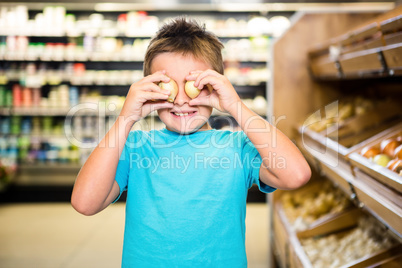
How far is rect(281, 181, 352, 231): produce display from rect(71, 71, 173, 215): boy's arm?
1705mm

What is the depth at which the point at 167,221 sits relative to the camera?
A: 45.0 inches

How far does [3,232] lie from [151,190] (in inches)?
150

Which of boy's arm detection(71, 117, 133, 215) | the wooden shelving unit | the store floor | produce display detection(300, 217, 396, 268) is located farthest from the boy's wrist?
the store floor

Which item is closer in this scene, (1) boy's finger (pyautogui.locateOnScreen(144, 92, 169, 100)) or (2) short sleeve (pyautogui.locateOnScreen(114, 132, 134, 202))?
(1) boy's finger (pyautogui.locateOnScreen(144, 92, 169, 100))

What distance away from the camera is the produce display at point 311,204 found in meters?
2.62

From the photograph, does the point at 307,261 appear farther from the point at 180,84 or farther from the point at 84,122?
the point at 84,122

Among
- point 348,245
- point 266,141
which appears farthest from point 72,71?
point 266,141

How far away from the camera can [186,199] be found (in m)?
1.15

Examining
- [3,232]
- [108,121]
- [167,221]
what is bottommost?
[3,232]

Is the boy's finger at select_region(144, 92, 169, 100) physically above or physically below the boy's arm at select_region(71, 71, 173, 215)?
above

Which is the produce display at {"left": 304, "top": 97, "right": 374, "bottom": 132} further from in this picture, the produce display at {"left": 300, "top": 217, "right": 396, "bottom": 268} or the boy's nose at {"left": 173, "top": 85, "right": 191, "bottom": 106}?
the boy's nose at {"left": 173, "top": 85, "right": 191, "bottom": 106}

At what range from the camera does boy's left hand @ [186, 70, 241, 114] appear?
1103mm

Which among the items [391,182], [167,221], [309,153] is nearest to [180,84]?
[167,221]

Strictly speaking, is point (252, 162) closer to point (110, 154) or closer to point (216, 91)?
point (216, 91)
